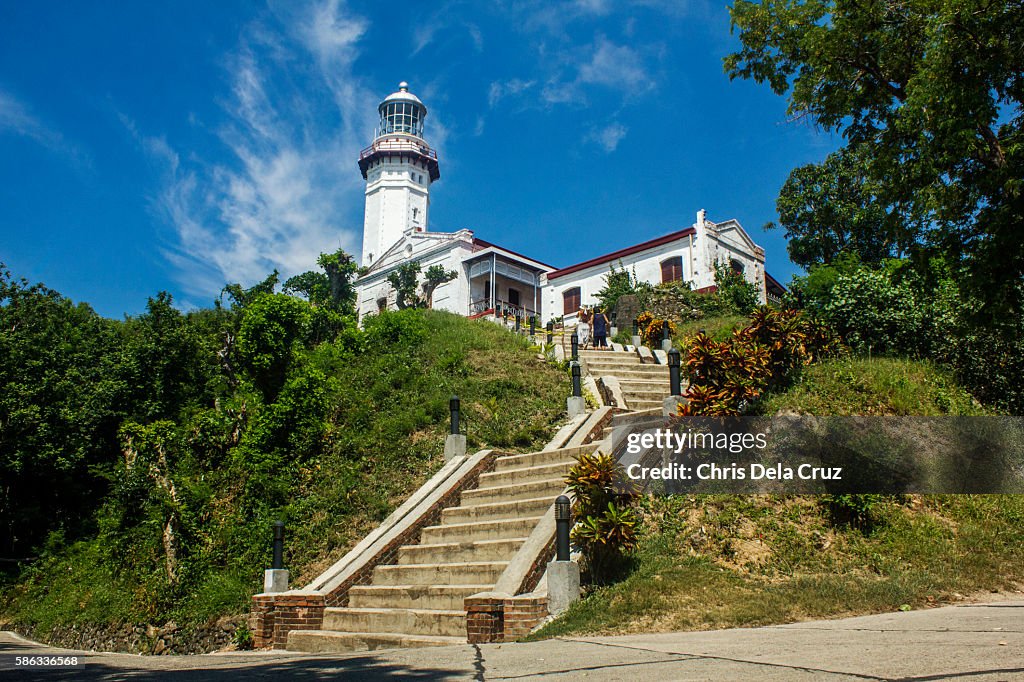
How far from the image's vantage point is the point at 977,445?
10.2 metres

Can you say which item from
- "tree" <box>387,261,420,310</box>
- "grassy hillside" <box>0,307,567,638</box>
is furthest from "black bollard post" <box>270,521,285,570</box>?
"tree" <box>387,261,420,310</box>

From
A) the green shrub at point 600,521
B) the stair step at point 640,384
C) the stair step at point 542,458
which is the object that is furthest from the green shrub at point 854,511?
the stair step at point 640,384

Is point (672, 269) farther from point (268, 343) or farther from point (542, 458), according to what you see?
point (542, 458)

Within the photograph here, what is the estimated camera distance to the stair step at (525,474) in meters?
9.84

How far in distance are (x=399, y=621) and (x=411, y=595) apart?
0.55m

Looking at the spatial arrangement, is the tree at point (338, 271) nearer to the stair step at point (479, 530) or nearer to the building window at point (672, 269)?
the building window at point (672, 269)

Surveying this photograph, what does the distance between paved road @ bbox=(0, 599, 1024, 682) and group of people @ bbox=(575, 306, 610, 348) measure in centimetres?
1641

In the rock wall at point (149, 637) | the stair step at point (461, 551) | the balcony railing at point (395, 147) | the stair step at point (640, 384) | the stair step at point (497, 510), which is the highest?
the balcony railing at point (395, 147)

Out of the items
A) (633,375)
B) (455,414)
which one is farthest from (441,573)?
→ (633,375)

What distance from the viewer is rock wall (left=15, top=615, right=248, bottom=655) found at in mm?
10031

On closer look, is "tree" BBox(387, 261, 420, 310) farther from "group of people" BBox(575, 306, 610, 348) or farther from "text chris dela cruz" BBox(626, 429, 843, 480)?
"text chris dela cruz" BBox(626, 429, 843, 480)

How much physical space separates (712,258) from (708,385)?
79.1ft

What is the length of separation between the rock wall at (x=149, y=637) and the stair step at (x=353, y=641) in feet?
7.41

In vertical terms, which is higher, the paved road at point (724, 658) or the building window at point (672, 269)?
the building window at point (672, 269)
